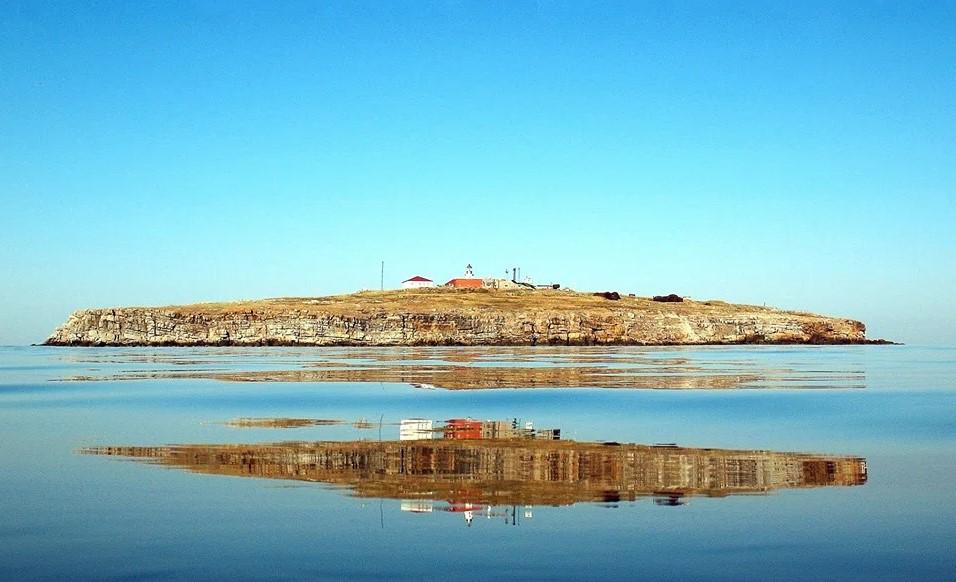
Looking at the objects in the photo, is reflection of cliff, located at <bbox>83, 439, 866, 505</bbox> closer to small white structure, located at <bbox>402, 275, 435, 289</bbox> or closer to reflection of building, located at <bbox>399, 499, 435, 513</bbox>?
reflection of building, located at <bbox>399, 499, 435, 513</bbox>

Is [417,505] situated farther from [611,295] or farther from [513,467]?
[611,295]

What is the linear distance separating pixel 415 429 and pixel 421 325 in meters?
101

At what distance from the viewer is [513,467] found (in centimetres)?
1065

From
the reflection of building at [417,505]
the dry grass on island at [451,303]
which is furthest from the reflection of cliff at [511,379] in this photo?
the dry grass on island at [451,303]

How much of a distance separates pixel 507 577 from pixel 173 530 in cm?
306

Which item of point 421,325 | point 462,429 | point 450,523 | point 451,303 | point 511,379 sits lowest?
point 450,523

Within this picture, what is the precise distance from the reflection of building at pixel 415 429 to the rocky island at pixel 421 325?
317 ft

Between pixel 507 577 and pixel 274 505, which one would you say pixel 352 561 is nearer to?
pixel 507 577

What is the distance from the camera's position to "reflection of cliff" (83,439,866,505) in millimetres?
9141

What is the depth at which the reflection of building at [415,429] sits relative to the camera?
1385 cm

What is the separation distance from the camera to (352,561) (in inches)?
252

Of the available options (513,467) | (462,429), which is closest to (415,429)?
(462,429)

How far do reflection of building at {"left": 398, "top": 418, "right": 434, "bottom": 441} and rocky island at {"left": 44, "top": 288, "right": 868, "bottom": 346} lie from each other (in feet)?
317

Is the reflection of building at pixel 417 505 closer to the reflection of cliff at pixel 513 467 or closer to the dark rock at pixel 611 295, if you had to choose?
the reflection of cliff at pixel 513 467
